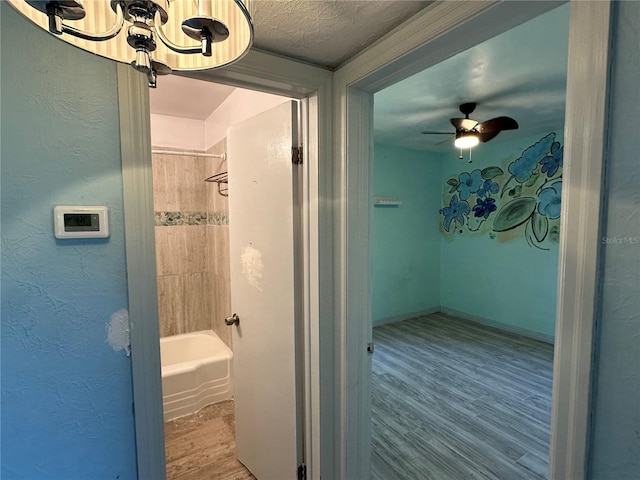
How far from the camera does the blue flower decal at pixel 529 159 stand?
3572mm

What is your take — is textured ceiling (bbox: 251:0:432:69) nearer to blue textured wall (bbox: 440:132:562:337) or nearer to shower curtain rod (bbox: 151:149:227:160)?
shower curtain rod (bbox: 151:149:227:160)

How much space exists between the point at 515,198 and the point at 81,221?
172 inches

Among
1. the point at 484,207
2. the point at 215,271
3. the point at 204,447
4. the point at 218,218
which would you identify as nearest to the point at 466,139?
the point at 484,207

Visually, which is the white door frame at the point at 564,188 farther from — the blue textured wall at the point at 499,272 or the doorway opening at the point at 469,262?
the blue textured wall at the point at 499,272

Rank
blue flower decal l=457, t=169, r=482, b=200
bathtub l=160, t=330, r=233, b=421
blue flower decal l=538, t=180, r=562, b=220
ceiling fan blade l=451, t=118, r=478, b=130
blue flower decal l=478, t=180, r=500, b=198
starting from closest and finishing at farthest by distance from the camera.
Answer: bathtub l=160, t=330, r=233, b=421
ceiling fan blade l=451, t=118, r=478, b=130
blue flower decal l=538, t=180, r=562, b=220
blue flower decal l=478, t=180, r=500, b=198
blue flower decal l=457, t=169, r=482, b=200

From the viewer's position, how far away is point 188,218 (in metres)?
3.10

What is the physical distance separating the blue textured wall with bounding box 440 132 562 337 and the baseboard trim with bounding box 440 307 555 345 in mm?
30

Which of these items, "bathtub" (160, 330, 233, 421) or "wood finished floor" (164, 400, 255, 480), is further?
"bathtub" (160, 330, 233, 421)

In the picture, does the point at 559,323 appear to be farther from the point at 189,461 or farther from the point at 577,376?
the point at 189,461

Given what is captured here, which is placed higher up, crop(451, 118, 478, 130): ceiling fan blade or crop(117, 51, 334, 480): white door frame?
crop(451, 118, 478, 130): ceiling fan blade

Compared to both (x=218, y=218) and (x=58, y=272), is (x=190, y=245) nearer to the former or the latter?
(x=218, y=218)

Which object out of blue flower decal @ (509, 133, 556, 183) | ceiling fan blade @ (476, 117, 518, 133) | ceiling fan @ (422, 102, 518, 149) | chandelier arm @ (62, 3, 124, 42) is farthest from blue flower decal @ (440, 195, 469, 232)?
chandelier arm @ (62, 3, 124, 42)

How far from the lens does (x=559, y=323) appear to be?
0.74m

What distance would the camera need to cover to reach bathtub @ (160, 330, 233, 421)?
2.40 metres
